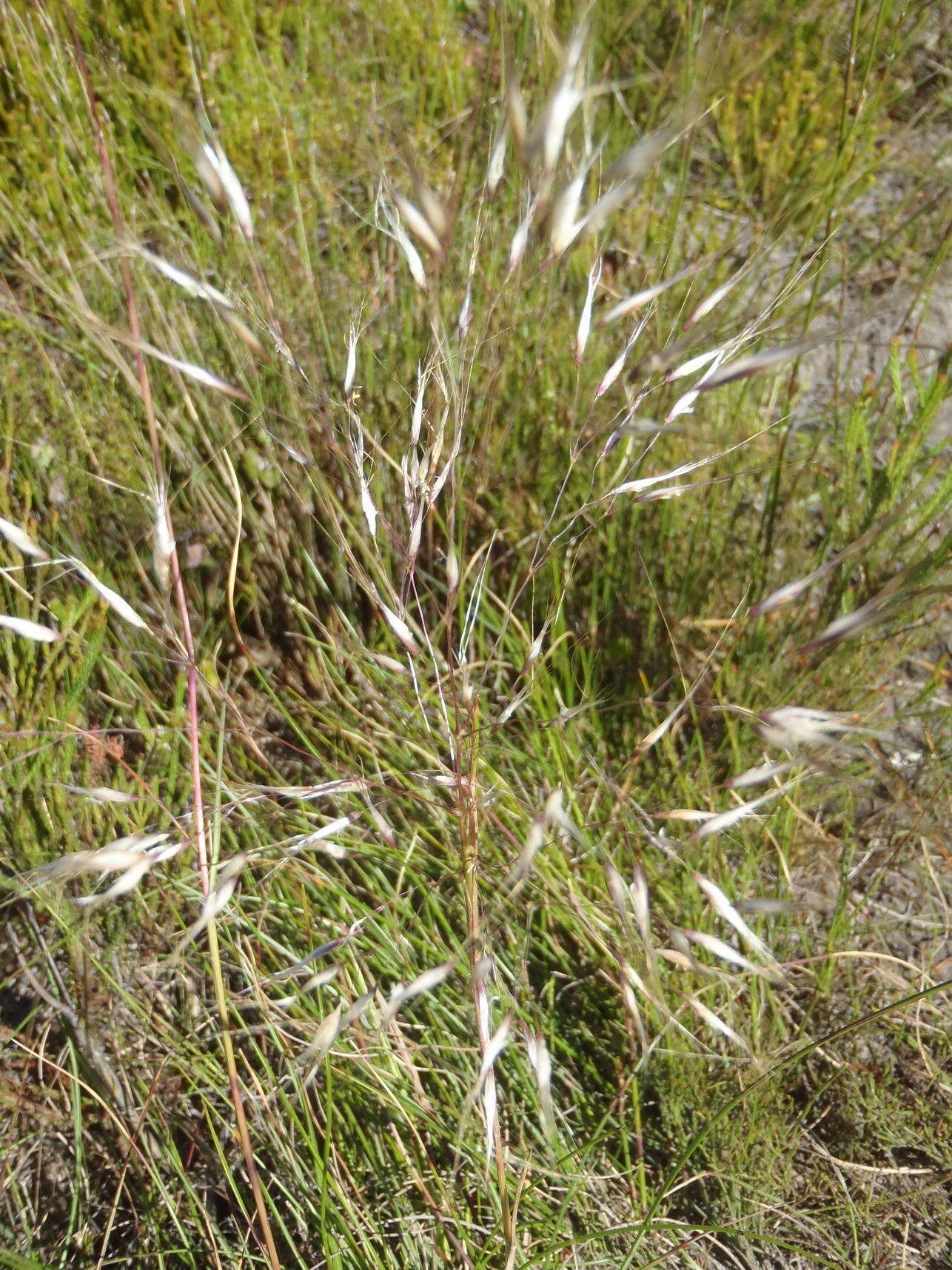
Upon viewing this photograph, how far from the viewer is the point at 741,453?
162 cm

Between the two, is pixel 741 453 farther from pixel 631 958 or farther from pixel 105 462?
pixel 105 462

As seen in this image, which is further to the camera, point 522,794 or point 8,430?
point 8,430

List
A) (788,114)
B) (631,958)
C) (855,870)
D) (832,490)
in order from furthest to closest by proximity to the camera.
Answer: (788,114) → (832,490) → (855,870) → (631,958)

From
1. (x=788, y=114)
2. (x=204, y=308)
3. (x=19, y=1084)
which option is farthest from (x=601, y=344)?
(x=19, y=1084)

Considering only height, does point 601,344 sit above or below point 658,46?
below

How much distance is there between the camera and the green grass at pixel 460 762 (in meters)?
0.89

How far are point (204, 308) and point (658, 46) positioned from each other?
1.52 m

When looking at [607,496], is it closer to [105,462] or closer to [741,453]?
[741,453]

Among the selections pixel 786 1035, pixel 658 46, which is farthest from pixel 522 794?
pixel 658 46

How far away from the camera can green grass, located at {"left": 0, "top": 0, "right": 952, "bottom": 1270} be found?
0.89 metres

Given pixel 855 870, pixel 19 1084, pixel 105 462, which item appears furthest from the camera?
pixel 105 462

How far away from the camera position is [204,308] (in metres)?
1.70

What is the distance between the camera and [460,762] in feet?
2.68

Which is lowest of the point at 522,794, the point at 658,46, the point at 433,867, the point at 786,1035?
the point at 786,1035
